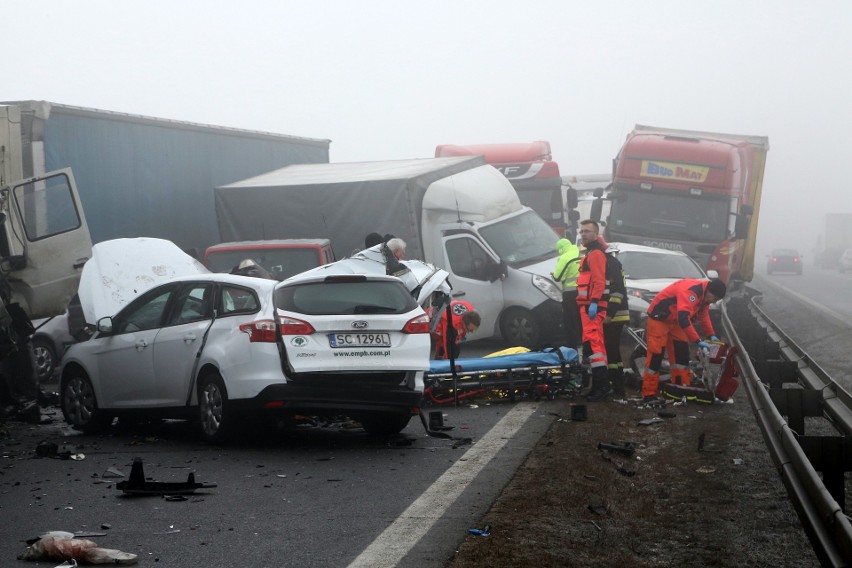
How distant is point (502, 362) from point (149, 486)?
214 inches

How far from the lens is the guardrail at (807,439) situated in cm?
507

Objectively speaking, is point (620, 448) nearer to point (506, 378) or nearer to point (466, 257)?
point (506, 378)

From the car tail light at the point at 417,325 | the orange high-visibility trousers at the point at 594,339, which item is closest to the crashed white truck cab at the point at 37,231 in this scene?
the car tail light at the point at 417,325

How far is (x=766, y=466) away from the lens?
334 inches

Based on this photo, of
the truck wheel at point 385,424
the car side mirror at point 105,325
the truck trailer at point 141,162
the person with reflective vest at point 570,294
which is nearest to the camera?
the truck wheel at point 385,424

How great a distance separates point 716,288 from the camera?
11961mm

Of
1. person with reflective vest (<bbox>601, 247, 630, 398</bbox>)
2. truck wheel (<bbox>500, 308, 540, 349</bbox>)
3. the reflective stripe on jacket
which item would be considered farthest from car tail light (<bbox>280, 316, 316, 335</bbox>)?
truck wheel (<bbox>500, 308, 540, 349</bbox>)

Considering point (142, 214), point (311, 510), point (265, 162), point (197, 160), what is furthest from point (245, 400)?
point (265, 162)

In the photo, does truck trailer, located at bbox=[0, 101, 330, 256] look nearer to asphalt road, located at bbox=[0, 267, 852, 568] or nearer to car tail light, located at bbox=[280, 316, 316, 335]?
asphalt road, located at bbox=[0, 267, 852, 568]

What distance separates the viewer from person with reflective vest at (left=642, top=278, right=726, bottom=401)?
12.3 m

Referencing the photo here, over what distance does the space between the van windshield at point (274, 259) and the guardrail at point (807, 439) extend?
20.7 ft

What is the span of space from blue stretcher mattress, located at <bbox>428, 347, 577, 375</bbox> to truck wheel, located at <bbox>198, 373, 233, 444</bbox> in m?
2.99

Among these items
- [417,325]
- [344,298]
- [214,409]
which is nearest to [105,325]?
[214,409]

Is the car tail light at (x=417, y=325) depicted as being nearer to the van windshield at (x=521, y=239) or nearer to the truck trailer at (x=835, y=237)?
the van windshield at (x=521, y=239)
